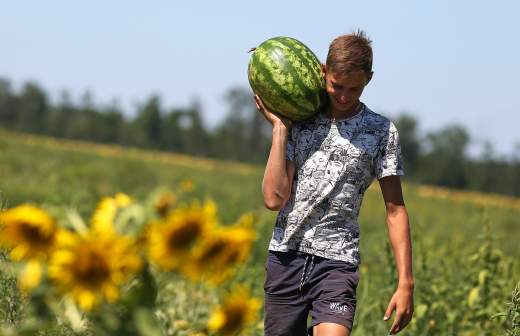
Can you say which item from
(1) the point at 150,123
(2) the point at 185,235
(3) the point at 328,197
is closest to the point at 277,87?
(3) the point at 328,197

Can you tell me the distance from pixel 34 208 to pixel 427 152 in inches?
3383

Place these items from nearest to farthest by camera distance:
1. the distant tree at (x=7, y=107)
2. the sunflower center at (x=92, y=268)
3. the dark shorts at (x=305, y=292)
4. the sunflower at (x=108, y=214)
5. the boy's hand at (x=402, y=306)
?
the sunflower center at (x=92, y=268)
the sunflower at (x=108, y=214)
the boy's hand at (x=402, y=306)
the dark shorts at (x=305, y=292)
the distant tree at (x=7, y=107)

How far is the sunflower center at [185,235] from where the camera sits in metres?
2.05

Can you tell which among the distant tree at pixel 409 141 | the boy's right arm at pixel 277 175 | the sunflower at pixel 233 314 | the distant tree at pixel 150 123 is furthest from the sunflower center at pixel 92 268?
the distant tree at pixel 150 123

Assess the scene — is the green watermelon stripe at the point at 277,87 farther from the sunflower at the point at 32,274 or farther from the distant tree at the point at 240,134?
the distant tree at the point at 240,134

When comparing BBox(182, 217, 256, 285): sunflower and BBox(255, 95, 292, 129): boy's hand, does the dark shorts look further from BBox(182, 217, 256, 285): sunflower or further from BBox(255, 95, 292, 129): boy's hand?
BBox(182, 217, 256, 285): sunflower

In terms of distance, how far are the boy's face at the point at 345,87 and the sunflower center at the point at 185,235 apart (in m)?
1.74

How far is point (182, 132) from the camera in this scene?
92.9m

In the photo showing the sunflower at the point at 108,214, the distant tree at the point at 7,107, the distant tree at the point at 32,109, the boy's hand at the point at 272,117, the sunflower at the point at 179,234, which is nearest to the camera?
the sunflower at the point at 179,234

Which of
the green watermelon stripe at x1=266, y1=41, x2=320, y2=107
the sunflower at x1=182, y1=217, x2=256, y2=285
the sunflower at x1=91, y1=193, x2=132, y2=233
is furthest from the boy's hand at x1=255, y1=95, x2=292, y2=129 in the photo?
the sunflower at x1=182, y1=217, x2=256, y2=285

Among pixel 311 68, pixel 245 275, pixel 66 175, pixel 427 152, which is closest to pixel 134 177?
pixel 66 175

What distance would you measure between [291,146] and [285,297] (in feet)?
2.00

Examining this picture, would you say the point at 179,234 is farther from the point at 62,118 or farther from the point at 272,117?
the point at 62,118

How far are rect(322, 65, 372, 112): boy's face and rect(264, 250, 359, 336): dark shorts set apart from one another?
617mm
